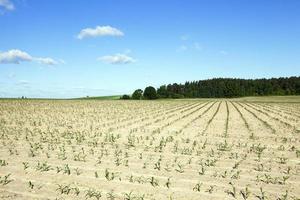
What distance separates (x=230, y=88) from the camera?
158750mm

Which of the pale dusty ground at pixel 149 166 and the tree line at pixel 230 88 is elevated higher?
the tree line at pixel 230 88

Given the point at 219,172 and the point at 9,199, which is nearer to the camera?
the point at 9,199

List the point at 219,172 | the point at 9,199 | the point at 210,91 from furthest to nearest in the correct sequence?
the point at 210,91, the point at 219,172, the point at 9,199

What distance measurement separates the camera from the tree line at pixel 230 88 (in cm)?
15688

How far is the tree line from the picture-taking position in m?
157

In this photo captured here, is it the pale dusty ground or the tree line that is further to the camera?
the tree line

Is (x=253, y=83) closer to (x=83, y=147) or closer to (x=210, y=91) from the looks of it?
(x=210, y=91)

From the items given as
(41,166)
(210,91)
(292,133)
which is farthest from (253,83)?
(41,166)

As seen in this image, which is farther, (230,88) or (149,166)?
(230,88)

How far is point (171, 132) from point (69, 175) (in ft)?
32.9

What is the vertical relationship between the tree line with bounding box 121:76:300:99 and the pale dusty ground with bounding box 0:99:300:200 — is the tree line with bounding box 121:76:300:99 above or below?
above

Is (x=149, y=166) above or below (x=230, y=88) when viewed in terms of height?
below

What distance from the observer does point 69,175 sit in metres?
9.45

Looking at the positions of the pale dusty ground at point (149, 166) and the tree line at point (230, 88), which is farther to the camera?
the tree line at point (230, 88)
